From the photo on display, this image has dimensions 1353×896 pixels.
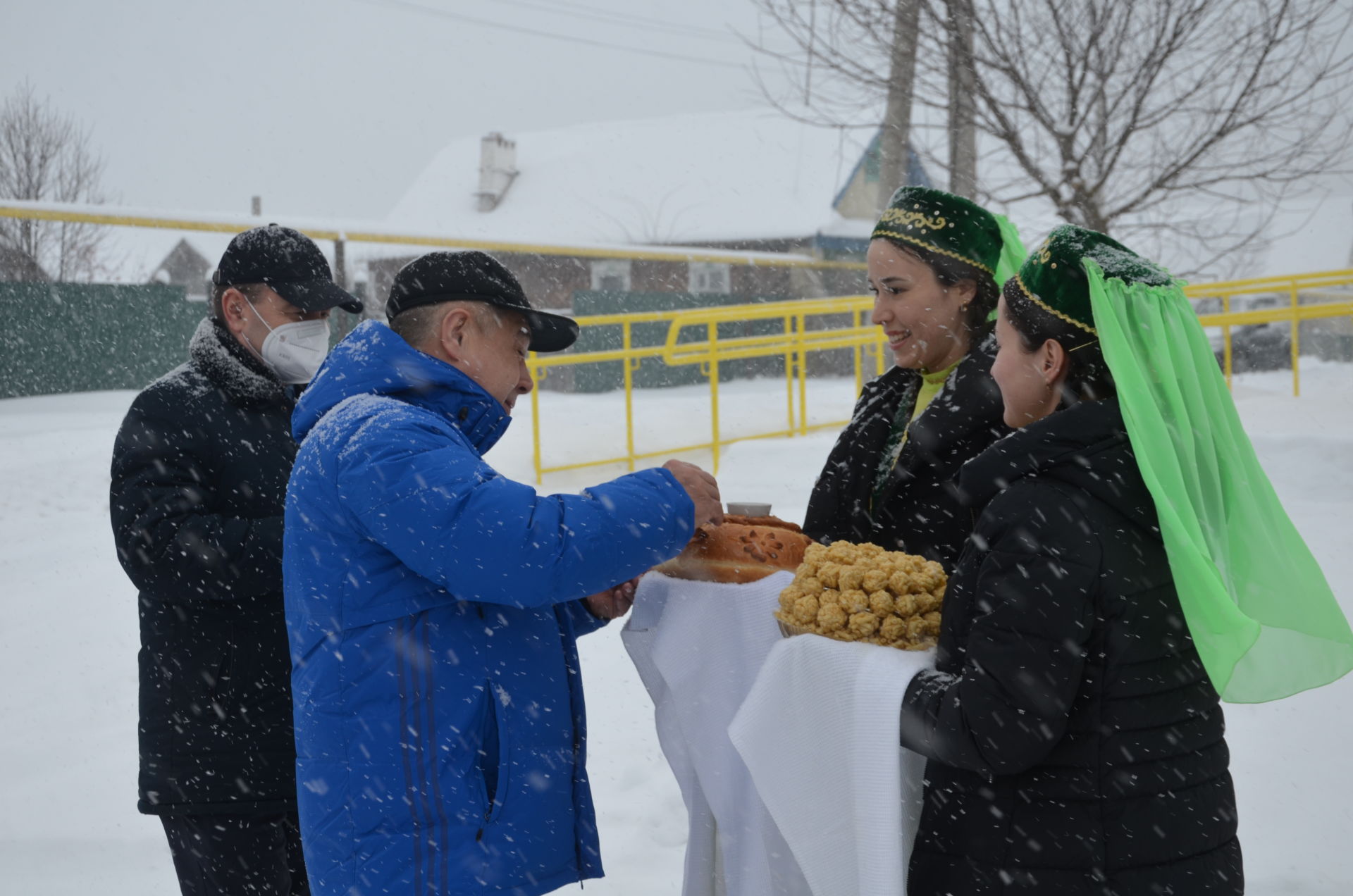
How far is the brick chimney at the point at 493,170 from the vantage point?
31578 mm

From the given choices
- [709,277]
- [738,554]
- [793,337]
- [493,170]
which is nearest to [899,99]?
[793,337]

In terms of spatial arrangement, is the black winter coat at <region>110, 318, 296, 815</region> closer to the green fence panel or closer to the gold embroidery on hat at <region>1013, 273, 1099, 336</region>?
the gold embroidery on hat at <region>1013, 273, 1099, 336</region>

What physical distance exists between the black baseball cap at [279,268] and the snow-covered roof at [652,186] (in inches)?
922

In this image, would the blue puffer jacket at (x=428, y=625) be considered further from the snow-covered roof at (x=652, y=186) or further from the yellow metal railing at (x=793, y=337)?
the snow-covered roof at (x=652, y=186)

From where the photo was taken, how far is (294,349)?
2.79 meters

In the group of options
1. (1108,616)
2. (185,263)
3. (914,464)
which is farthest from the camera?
(185,263)

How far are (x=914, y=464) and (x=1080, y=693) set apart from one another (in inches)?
32.0

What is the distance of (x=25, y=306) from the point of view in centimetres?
1436

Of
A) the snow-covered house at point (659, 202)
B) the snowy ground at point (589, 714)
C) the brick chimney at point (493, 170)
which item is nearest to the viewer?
the snowy ground at point (589, 714)

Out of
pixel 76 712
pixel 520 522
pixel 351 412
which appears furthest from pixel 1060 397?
pixel 76 712

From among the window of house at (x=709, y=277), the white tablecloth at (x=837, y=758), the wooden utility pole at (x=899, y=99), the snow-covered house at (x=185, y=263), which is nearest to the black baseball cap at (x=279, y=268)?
the white tablecloth at (x=837, y=758)

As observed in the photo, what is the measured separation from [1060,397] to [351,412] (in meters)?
1.28

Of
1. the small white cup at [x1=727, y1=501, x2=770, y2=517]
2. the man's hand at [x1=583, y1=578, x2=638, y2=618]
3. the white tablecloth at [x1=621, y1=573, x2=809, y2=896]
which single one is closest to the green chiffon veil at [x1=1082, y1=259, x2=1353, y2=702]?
the white tablecloth at [x1=621, y1=573, x2=809, y2=896]

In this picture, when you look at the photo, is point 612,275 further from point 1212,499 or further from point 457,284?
point 1212,499
